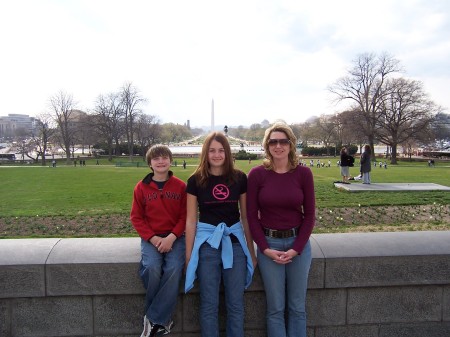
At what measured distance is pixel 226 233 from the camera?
9.90 feet

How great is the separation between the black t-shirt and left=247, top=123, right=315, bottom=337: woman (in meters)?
0.12

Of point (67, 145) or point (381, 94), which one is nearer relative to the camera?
point (381, 94)

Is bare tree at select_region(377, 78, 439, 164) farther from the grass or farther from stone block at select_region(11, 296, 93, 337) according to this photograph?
stone block at select_region(11, 296, 93, 337)

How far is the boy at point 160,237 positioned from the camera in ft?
9.66

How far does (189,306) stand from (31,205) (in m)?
12.4

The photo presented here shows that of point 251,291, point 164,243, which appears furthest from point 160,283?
point 251,291

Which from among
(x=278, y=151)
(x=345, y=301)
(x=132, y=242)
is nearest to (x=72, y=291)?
(x=132, y=242)

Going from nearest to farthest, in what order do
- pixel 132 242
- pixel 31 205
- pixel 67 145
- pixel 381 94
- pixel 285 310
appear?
pixel 285 310 < pixel 132 242 < pixel 31 205 < pixel 381 94 < pixel 67 145

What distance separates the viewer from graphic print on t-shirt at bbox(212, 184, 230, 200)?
3.09 m

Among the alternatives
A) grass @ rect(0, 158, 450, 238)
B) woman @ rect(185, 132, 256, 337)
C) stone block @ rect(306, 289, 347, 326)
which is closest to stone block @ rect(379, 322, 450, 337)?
stone block @ rect(306, 289, 347, 326)

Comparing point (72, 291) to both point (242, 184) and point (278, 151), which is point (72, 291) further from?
point (278, 151)

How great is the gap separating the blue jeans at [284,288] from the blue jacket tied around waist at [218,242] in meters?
0.14

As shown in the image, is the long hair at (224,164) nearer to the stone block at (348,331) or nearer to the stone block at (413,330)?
the stone block at (348,331)

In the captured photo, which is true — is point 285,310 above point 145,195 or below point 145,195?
below
